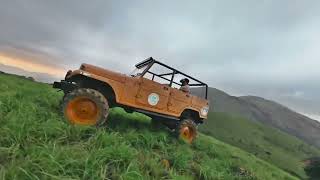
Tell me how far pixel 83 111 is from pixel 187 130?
438 cm

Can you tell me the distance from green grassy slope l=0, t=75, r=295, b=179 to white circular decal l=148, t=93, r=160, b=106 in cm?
88

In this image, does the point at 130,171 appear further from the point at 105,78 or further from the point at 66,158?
the point at 105,78

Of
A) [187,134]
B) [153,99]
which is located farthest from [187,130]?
[153,99]

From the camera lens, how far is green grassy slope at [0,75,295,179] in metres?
7.25

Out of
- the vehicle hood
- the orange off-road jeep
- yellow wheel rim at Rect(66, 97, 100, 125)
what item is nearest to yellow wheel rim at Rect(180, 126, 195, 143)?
the orange off-road jeep

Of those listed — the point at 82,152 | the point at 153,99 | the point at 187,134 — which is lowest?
the point at 82,152

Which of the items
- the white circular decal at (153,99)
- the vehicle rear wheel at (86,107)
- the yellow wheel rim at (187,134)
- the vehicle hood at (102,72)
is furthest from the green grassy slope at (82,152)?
the vehicle hood at (102,72)

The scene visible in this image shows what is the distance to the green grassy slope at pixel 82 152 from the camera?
7246 mm

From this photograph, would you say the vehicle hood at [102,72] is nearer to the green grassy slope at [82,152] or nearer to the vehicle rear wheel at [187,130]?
the green grassy slope at [82,152]

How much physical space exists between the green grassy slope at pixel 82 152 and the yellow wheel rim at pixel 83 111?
0.39m

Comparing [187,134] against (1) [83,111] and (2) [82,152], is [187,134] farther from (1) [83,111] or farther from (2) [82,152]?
(2) [82,152]

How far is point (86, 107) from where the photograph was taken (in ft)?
35.9

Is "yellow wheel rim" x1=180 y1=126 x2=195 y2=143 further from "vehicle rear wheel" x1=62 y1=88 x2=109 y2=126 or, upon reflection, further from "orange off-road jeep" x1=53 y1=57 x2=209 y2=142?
"vehicle rear wheel" x1=62 y1=88 x2=109 y2=126

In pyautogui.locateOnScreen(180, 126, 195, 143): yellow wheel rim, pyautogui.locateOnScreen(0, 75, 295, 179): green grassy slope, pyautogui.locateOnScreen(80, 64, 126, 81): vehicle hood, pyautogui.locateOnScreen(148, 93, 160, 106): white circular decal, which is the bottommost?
pyautogui.locateOnScreen(0, 75, 295, 179): green grassy slope
